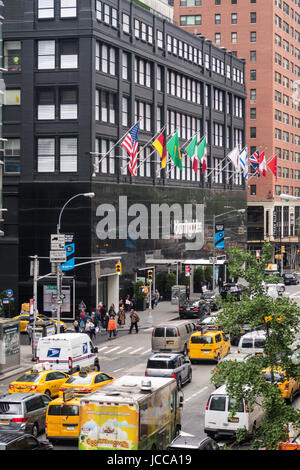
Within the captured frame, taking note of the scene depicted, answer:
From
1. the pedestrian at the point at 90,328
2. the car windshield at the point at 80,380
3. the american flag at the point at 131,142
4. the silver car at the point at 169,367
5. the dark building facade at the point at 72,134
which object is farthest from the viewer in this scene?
the dark building facade at the point at 72,134

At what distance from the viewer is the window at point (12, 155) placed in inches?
2562

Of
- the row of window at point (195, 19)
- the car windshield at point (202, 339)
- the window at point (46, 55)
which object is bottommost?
the car windshield at point (202, 339)

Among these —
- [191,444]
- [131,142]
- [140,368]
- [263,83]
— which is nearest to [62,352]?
[140,368]

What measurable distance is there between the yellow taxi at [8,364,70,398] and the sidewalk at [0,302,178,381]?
285 inches

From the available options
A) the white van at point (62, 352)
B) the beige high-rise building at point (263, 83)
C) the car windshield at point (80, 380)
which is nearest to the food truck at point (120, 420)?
the car windshield at point (80, 380)

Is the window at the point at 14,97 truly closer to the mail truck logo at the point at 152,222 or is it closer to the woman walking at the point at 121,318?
the mail truck logo at the point at 152,222

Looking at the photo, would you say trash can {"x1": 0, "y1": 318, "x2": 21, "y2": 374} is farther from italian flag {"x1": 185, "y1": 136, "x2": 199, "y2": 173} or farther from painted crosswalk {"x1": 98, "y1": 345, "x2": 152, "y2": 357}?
italian flag {"x1": 185, "y1": 136, "x2": 199, "y2": 173}

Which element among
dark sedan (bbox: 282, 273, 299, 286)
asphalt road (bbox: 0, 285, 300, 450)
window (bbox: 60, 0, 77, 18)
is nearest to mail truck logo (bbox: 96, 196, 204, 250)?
asphalt road (bbox: 0, 285, 300, 450)

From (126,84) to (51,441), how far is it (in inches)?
1884

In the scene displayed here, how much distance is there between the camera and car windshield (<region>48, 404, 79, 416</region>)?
26812 mm

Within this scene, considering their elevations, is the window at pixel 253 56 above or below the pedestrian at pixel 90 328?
above

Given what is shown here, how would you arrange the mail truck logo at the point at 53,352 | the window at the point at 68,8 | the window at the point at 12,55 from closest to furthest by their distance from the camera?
the mail truck logo at the point at 53,352 < the window at the point at 68,8 < the window at the point at 12,55

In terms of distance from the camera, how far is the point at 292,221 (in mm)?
127625

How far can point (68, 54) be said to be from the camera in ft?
211
